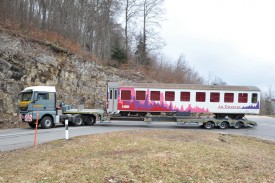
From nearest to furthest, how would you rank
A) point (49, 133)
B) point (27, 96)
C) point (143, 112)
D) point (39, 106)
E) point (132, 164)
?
point (132, 164), point (49, 133), point (39, 106), point (27, 96), point (143, 112)

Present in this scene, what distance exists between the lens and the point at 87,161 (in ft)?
26.8

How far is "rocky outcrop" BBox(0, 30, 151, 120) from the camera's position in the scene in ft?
79.7

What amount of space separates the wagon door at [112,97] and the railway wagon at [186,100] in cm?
14

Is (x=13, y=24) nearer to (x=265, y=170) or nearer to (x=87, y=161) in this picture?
(x=87, y=161)

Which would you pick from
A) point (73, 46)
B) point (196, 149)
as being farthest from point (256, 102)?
point (73, 46)

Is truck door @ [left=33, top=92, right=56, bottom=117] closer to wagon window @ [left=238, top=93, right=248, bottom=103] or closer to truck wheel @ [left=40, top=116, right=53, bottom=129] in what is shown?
truck wheel @ [left=40, top=116, right=53, bottom=129]

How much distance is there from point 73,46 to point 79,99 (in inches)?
284

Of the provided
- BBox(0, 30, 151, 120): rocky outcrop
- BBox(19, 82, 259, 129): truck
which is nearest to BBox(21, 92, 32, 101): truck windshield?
BBox(19, 82, 259, 129): truck

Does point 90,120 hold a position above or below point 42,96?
below

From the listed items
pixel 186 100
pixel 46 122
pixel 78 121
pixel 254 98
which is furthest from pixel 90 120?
pixel 254 98

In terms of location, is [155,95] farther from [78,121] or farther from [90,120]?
[78,121]

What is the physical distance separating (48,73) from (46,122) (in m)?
9.54

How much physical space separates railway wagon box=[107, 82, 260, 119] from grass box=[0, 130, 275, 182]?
12.6m

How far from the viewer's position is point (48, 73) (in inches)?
1115
